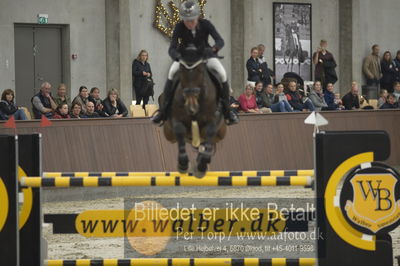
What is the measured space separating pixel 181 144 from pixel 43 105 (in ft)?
36.2

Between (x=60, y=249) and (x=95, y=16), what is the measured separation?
15557mm

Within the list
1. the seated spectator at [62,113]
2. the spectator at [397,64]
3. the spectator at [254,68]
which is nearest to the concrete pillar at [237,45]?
the spectator at [254,68]

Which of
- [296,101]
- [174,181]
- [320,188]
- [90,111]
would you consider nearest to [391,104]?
[296,101]

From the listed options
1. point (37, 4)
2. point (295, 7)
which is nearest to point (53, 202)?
point (37, 4)

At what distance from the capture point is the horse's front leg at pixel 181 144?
9.20m

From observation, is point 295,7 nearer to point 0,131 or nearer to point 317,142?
point 0,131

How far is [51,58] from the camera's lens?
27938 millimetres

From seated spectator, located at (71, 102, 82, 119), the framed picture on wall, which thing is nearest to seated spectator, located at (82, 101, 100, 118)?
seated spectator, located at (71, 102, 82, 119)

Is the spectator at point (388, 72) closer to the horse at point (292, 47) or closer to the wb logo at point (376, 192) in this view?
the horse at point (292, 47)

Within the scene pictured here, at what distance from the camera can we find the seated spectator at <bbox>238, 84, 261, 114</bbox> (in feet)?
72.3

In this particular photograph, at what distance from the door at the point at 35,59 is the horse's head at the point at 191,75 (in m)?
18.4

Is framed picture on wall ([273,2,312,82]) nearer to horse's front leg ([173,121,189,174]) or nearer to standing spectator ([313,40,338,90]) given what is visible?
standing spectator ([313,40,338,90])

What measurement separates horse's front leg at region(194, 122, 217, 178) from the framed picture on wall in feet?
77.4

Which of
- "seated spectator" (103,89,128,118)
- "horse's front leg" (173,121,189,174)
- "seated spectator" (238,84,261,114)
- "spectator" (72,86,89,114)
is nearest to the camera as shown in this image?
"horse's front leg" (173,121,189,174)
